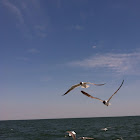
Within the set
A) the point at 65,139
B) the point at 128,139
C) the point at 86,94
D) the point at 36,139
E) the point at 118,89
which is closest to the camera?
the point at 118,89

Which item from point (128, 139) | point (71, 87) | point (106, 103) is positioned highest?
point (71, 87)

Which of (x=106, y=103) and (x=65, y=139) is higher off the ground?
(x=106, y=103)

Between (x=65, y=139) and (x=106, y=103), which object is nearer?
(x=106, y=103)

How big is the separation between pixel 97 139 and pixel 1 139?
69.1ft

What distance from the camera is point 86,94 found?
11297mm

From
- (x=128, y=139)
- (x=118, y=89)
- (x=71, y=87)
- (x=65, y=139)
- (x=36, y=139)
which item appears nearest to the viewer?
(x=118, y=89)

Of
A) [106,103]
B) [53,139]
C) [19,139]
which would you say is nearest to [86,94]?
[106,103]

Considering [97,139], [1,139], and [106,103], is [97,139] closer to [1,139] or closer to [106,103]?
[1,139]

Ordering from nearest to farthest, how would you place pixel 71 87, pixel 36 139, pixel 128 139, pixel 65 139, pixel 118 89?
pixel 118 89
pixel 71 87
pixel 128 139
pixel 65 139
pixel 36 139

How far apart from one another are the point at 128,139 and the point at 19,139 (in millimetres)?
23065

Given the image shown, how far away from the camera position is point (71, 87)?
13.1 meters

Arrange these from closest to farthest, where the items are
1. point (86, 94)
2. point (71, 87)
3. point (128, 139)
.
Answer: point (86, 94), point (71, 87), point (128, 139)

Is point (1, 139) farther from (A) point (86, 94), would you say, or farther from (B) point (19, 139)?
(A) point (86, 94)

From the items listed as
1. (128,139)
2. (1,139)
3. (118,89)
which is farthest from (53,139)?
(118,89)
